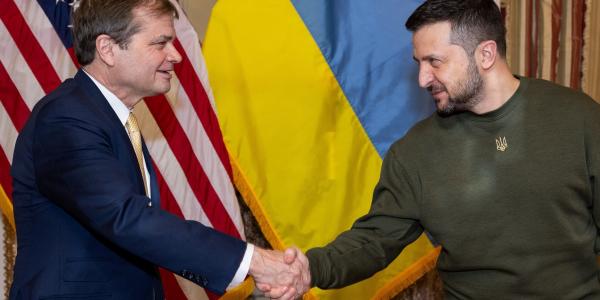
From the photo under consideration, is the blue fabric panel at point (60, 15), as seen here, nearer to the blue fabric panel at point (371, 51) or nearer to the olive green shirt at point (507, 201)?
the blue fabric panel at point (371, 51)

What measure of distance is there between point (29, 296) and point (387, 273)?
5.64 ft

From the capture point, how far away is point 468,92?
2.34 metres

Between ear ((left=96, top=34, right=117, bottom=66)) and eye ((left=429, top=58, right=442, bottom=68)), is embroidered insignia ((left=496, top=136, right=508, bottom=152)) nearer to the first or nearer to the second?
eye ((left=429, top=58, right=442, bottom=68))

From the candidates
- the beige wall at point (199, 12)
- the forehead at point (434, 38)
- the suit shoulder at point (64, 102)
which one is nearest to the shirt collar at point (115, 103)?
the suit shoulder at point (64, 102)

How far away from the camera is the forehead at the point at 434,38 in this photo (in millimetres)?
2369

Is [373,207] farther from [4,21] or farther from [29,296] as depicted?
[4,21]

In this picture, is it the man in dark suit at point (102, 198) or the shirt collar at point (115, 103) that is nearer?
the man in dark suit at point (102, 198)

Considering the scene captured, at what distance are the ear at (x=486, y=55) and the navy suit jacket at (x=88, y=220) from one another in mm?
981

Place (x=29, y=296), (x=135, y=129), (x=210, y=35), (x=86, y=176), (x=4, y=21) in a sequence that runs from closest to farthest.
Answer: (x=86, y=176) → (x=29, y=296) → (x=135, y=129) → (x=4, y=21) → (x=210, y=35)

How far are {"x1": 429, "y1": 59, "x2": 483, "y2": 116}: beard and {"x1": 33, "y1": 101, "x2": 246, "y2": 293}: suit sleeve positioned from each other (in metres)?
0.87

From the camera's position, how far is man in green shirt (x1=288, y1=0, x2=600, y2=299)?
2275mm

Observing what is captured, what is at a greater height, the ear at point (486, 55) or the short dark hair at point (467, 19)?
the short dark hair at point (467, 19)

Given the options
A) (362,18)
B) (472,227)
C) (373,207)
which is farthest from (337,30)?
(472,227)

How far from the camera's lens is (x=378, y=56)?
10.4ft
